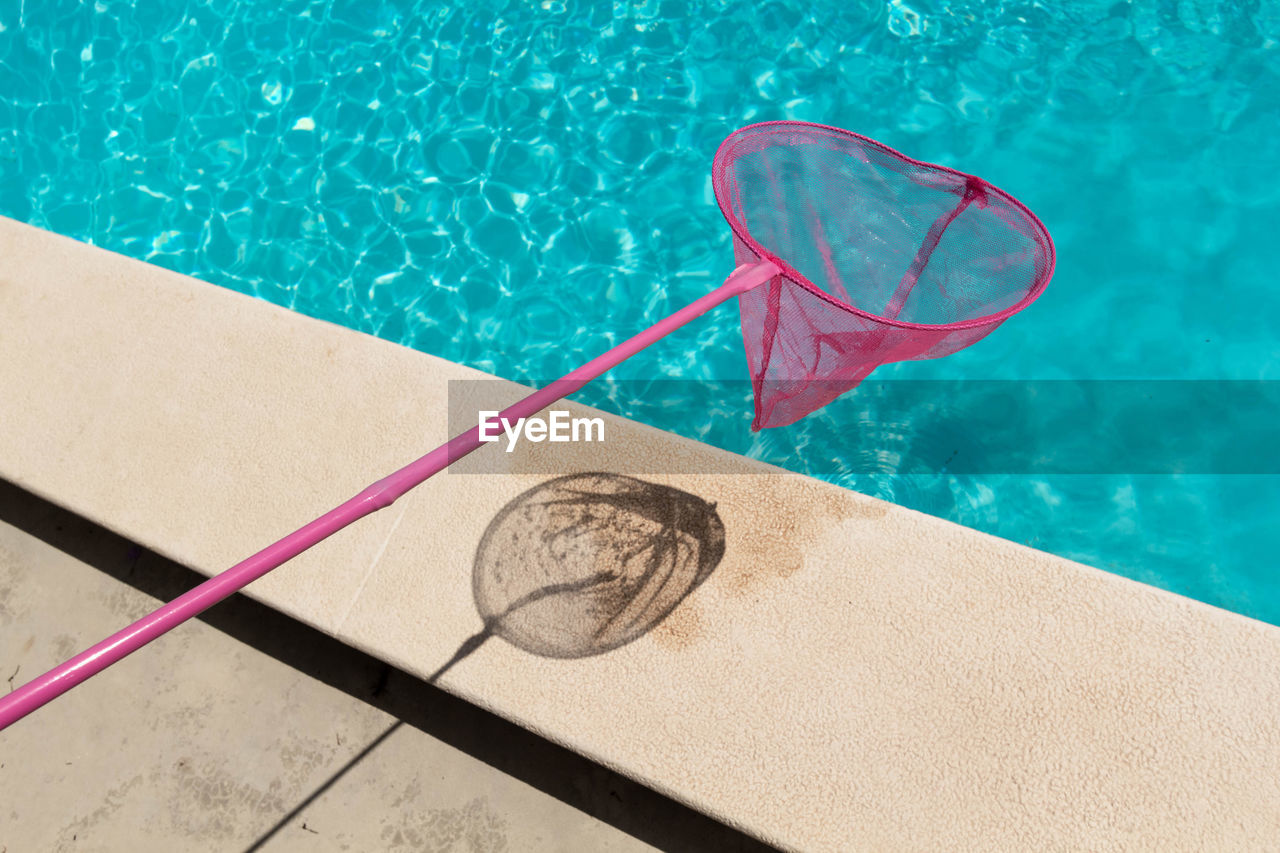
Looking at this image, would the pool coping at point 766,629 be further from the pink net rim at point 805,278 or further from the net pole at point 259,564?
the net pole at point 259,564

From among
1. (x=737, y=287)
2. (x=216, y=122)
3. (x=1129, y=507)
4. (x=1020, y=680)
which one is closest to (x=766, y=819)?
(x=1020, y=680)

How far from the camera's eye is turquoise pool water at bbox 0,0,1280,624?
5062mm

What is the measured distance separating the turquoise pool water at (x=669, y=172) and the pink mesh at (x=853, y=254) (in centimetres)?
106

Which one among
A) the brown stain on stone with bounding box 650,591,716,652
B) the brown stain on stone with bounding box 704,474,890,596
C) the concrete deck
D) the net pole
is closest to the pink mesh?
the brown stain on stone with bounding box 704,474,890,596

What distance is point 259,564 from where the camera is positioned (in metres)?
2.09

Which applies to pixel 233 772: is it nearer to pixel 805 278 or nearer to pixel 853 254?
pixel 805 278

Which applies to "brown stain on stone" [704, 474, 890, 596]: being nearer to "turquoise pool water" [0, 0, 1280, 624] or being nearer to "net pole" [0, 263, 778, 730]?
"turquoise pool water" [0, 0, 1280, 624]

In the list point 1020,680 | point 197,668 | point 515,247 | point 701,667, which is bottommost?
point 197,668

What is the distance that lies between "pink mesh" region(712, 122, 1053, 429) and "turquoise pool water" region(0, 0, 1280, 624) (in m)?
1.06

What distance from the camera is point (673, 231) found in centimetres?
561

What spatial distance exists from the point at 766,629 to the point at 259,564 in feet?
8.07

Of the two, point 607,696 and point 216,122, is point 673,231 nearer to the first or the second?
point 607,696

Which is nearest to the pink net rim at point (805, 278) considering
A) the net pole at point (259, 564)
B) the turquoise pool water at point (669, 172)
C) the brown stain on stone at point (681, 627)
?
the net pole at point (259, 564)

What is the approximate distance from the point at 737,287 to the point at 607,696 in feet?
6.67
